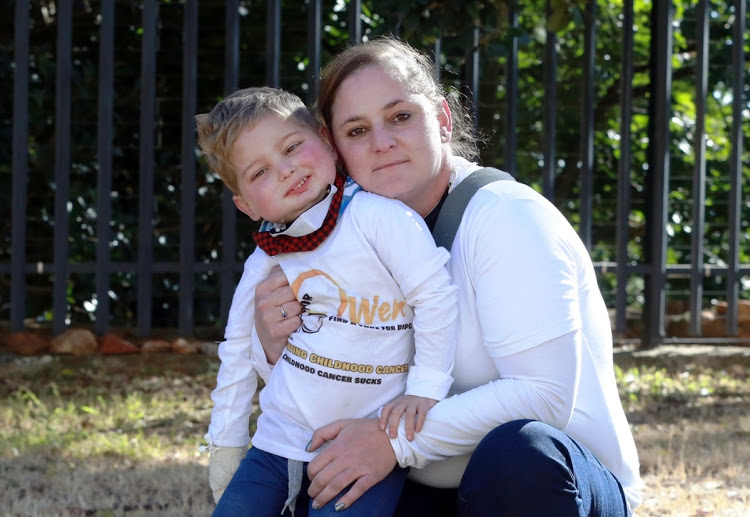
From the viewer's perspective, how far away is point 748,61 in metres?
6.22

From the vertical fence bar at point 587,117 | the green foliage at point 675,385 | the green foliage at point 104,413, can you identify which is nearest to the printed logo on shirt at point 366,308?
the green foliage at point 104,413

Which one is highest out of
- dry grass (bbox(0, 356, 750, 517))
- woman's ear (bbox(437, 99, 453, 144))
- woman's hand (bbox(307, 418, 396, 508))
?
woman's ear (bbox(437, 99, 453, 144))

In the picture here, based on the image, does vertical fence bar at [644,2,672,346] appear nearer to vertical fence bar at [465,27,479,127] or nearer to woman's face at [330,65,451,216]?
vertical fence bar at [465,27,479,127]

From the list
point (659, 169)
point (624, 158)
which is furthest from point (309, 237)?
point (659, 169)

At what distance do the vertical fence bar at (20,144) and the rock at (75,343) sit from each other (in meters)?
0.25

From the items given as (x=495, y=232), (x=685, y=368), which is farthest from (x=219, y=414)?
(x=685, y=368)

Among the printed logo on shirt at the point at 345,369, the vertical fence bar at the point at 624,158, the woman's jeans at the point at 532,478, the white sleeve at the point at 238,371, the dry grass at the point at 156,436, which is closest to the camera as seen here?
the woman's jeans at the point at 532,478

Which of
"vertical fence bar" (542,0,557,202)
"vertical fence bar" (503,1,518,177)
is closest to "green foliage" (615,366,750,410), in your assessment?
"vertical fence bar" (542,0,557,202)

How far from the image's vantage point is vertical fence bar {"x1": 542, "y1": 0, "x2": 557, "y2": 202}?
17.1 feet

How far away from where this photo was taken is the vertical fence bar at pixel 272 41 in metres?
4.96

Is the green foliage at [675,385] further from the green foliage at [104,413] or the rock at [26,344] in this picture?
the rock at [26,344]

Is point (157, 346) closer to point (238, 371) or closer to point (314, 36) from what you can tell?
point (314, 36)

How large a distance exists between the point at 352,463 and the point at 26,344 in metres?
3.28

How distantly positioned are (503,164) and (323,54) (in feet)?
3.62
